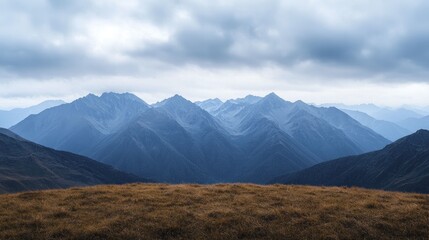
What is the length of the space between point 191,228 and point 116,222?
166 inches

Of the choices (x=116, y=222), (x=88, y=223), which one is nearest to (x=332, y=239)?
(x=116, y=222)

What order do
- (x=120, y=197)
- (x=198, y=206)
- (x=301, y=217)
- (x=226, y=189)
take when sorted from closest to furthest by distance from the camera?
(x=301, y=217) → (x=198, y=206) → (x=120, y=197) → (x=226, y=189)

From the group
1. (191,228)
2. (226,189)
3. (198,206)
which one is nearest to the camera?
(191,228)

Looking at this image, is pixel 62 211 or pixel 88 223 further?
pixel 62 211

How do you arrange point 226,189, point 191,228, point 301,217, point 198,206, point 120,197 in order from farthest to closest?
point 226,189, point 120,197, point 198,206, point 301,217, point 191,228

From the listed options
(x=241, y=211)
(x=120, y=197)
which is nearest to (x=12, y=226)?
(x=120, y=197)

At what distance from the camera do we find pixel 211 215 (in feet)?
69.5

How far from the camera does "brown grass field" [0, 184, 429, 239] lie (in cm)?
1830

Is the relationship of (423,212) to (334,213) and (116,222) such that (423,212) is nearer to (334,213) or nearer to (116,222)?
(334,213)

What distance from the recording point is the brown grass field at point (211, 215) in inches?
720

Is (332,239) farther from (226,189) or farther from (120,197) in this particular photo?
(120,197)

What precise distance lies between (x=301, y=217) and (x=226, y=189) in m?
10.3

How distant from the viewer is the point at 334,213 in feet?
71.2

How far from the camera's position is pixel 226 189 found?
99.2ft
